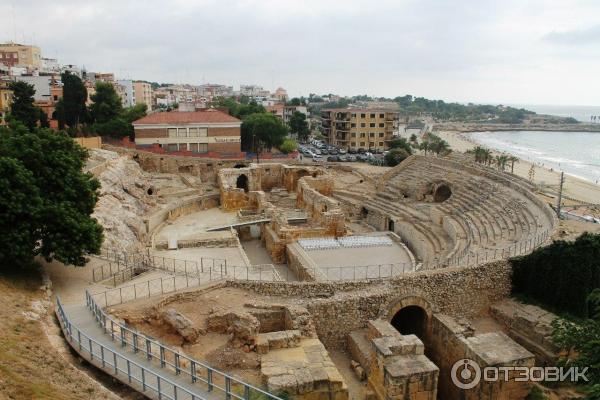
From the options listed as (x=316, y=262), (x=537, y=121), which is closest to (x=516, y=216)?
(x=316, y=262)

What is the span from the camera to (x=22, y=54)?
8362 cm

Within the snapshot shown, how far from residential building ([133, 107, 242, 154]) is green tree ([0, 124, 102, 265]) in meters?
28.7

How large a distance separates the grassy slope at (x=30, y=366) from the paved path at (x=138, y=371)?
811 mm

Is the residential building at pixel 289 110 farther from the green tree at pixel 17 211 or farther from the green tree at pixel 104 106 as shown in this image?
the green tree at pixel 17 211

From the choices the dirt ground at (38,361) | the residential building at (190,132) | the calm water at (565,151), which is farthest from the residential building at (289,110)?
the dirt ground at (38,361)

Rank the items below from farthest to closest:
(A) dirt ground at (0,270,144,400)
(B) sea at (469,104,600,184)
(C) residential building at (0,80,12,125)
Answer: (B) sea at (469,104,600,184)
(C) residential building at (0,80,12,125)
(A) dirt ground at (0,270,144,400)

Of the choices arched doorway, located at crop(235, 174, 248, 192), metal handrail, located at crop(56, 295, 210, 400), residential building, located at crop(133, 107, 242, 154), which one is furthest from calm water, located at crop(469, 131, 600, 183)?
metal handrail, located at crop(56, 295, 210, 400)

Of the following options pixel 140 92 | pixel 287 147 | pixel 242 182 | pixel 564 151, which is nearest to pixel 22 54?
pixel 140 92

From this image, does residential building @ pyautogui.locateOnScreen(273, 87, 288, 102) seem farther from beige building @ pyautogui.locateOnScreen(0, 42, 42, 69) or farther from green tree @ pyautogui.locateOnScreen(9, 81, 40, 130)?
green tree @ pyautogui.locateOnScreen(9, 81, 40, 130)

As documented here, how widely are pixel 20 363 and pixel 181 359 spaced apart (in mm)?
4103

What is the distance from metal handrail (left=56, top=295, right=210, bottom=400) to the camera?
423 inches

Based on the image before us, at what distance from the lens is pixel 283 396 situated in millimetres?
12609

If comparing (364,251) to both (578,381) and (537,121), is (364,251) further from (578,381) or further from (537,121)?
(537,121)

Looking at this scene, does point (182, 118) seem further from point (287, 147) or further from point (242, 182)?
point (287, 147)
